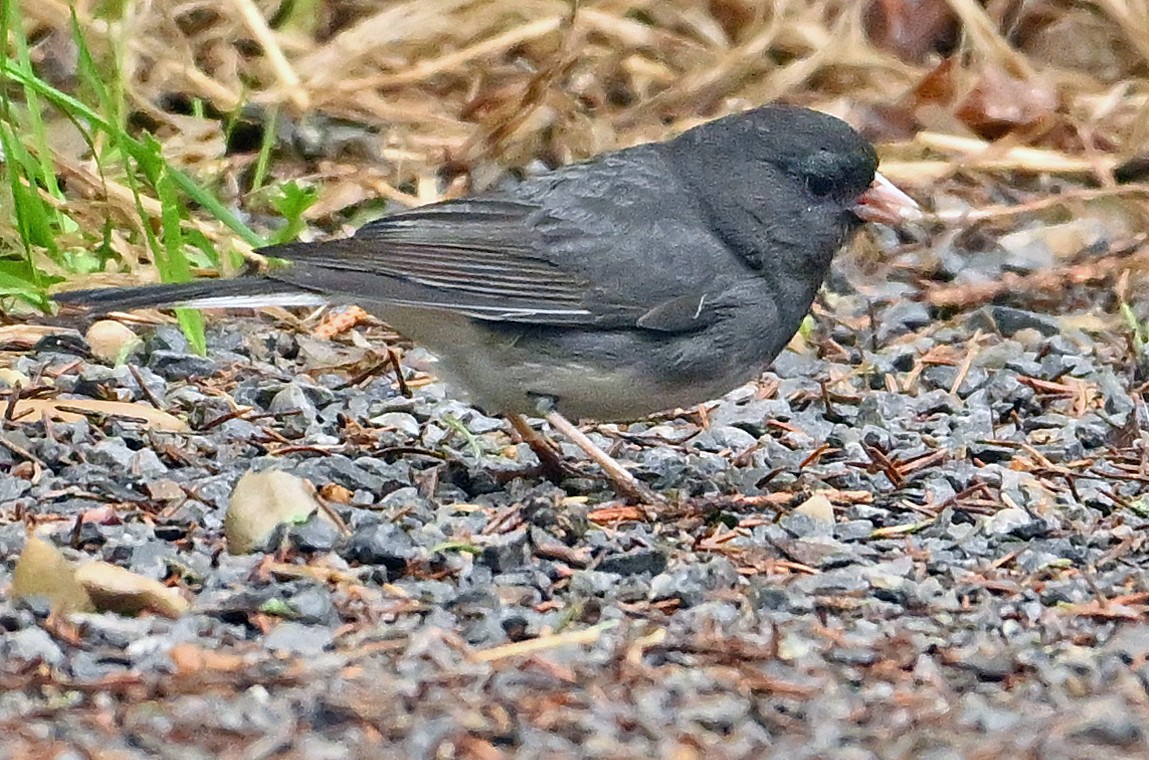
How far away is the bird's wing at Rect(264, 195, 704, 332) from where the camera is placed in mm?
3156

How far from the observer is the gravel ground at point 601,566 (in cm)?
209

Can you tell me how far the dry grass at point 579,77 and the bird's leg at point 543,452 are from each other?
151 centimetres

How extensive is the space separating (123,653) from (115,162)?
101 inches

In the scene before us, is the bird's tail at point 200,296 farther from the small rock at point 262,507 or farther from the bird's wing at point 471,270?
the small rock at point 262,507


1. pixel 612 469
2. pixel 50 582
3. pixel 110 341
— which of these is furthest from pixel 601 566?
pixel 110 341

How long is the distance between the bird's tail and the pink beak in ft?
3.53

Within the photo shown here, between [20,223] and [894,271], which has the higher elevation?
[20,223]

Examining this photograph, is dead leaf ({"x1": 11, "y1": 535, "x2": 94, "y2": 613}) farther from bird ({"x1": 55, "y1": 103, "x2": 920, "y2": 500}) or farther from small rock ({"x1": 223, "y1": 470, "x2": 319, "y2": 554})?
bird ({"x1": 55, "y1": 103, "x2": 920, "y2": 500})

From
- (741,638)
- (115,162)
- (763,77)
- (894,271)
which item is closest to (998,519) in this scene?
(741,638)

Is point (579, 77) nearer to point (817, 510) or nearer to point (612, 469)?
point (612, 469)

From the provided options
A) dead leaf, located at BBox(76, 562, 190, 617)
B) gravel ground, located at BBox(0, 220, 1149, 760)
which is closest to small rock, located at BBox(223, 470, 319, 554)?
gravel ground, located at BBox(0, 220, 1149, 760)

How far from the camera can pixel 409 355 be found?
4031mm

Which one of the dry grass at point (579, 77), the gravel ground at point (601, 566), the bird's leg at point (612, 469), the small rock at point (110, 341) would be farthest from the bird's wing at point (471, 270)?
the dry grass at point (579, 77)

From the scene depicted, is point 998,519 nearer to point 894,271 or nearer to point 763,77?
point 894,271
